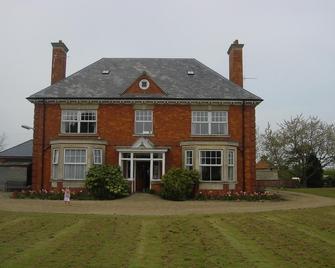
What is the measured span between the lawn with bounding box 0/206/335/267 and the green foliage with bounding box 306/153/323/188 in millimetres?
37535

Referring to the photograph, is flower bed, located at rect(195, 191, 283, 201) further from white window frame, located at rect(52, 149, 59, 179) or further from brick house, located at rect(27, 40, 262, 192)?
white window frame, located at rect(52, 149, 59, 179)

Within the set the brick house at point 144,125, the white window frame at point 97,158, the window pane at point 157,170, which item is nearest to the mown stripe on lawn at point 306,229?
the brick house at point 144,125

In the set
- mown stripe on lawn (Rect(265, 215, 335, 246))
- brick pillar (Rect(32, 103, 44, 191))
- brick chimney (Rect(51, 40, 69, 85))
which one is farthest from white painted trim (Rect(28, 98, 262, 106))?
mown stripe on lawn (Rect(265, 215, 335, 246))

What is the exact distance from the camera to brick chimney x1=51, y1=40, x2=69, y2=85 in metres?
36.1

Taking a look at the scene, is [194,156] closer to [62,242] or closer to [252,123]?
[252,123]

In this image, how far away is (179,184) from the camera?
30000 millimetres

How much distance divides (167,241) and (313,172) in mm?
44965

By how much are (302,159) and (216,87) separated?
89.7 feet

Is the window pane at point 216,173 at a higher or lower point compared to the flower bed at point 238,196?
higher

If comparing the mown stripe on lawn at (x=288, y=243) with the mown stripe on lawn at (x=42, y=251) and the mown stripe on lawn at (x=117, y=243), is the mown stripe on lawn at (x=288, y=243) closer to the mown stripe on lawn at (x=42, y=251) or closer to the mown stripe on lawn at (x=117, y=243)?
the mown stripe on lawn at (x=117, y=243)

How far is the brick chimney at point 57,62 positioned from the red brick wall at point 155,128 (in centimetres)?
307

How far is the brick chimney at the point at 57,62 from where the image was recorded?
36.1 m

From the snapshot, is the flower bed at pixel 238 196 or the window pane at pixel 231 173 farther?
the window pane at pixel 231 173

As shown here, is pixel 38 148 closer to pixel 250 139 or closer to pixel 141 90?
pixel 141 90
